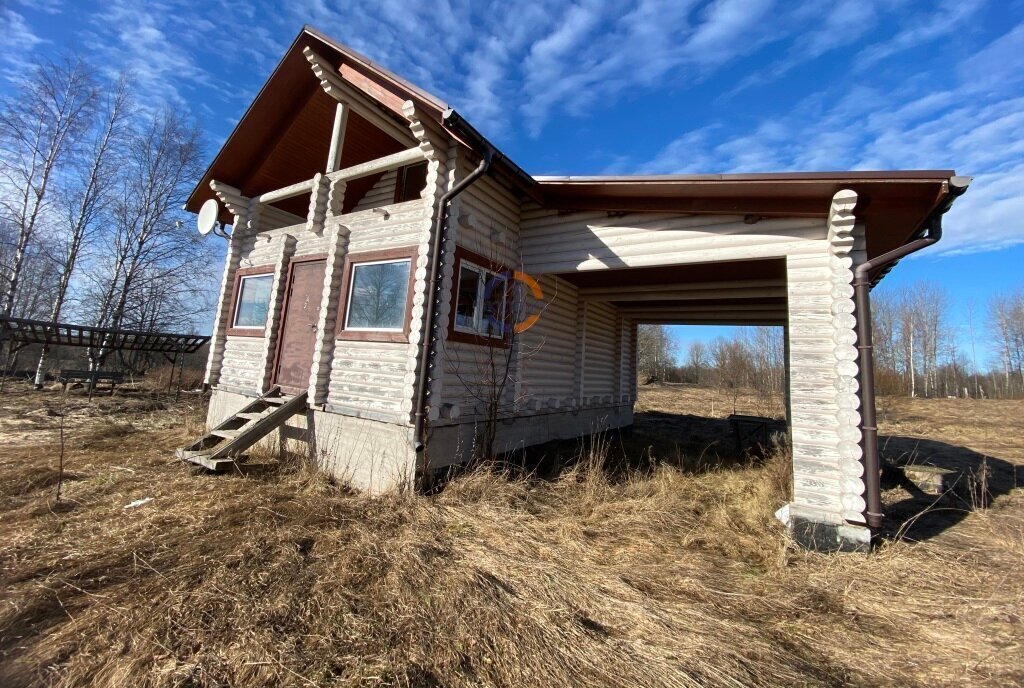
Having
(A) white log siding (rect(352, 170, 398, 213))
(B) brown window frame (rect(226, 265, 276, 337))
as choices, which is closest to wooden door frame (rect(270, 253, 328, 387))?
(B) brown window frame (rect(226, 265, 276, 337))

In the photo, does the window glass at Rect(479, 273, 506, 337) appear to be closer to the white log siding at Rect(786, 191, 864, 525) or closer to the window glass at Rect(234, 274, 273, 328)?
the white log siding at Rect(786, 191, 864, 525)

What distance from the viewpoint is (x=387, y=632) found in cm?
276

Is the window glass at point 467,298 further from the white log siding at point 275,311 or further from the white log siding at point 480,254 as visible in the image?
the white log siding at point 275,311

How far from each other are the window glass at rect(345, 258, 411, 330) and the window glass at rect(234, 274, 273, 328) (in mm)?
2840

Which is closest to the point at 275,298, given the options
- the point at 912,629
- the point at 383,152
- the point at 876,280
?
the point at 383,152

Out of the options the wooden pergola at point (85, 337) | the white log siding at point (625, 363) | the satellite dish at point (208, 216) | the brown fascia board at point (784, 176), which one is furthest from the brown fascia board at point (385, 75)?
the wooden pergola at point (85, 337)

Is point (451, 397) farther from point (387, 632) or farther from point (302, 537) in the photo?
point (387, 632)

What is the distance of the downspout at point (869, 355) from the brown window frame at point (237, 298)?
385 inches

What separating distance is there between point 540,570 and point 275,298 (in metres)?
7.33

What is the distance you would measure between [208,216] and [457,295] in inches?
295

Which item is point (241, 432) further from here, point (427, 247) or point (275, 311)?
point (427, 247)

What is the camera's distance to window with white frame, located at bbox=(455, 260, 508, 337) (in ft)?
21.3

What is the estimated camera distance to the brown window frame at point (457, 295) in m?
6.20

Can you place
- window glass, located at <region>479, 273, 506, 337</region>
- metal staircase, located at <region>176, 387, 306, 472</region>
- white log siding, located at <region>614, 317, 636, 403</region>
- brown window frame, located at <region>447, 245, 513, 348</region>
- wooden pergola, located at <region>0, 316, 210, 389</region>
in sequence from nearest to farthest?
metal staircase, located at <region>176, 387, 306, 472</region>
brown window frame, located at <region>447, 245, 513, 348</region>
window glass, located at <region>479, 273, 506, 337</region>
white log siding, located at <region>614, 317, 636, 403</region>
wooden pergola, located at <region>0, 316, 210, 389</region>
